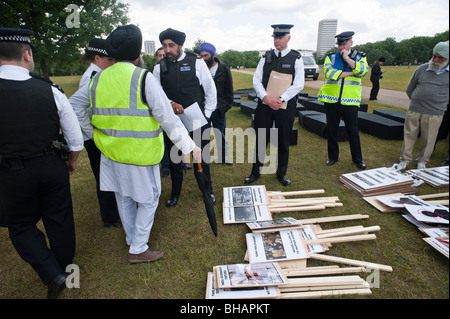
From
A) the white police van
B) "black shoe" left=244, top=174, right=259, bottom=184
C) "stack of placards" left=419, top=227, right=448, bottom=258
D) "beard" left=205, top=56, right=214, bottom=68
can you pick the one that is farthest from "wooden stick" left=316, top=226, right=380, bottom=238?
the white police van

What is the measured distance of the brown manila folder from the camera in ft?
11.8

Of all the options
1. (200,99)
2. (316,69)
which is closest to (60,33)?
(316,69)

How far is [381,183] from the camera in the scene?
3621 millimetres

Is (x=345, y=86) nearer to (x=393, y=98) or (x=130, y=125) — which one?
(x=130, y=125)

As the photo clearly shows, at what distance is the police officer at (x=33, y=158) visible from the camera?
5.78 feet

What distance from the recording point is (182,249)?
270 centimetres

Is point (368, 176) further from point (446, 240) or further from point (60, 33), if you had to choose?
point (60, 33)

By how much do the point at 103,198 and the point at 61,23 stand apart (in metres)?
21.8

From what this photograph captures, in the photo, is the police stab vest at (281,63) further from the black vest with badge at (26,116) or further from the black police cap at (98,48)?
the black vest with badge at (26,116)

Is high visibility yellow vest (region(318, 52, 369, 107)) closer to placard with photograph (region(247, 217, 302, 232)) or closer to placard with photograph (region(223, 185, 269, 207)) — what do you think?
placard with photograph (region(223, 185, 269, 207))

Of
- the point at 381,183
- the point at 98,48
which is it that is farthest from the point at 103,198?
the point at 381,183

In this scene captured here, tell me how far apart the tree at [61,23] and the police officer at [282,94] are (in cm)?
1746

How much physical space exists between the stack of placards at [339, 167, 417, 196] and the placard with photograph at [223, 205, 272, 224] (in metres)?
1.45

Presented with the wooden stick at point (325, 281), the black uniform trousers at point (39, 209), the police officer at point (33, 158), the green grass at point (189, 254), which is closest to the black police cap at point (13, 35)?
the police officer at point (33, 158)
